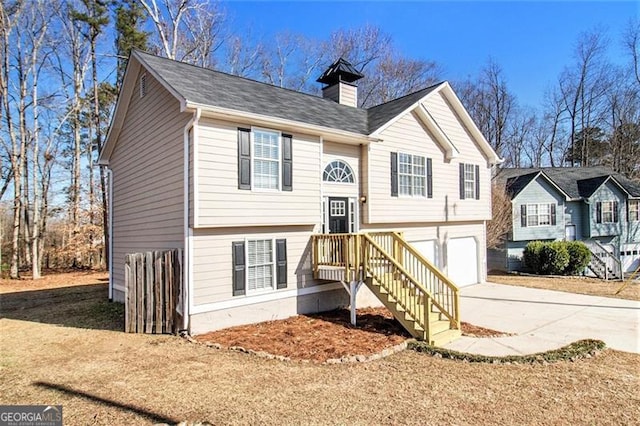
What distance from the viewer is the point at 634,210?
85.6 feet

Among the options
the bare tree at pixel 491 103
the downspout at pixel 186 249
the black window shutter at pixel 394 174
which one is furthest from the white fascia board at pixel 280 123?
the bare tree at pixel 491 103

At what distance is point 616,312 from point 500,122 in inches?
965

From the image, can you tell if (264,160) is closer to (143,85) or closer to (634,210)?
(143,85)

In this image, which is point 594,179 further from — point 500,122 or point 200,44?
point 200,44

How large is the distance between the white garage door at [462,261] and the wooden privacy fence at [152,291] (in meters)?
9.88

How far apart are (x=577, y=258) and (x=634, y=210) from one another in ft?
38.5

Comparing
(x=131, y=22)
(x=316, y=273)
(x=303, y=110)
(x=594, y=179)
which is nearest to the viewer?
(x=316, y=273)

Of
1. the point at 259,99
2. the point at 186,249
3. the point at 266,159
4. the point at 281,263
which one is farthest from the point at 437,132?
the point at 186,249

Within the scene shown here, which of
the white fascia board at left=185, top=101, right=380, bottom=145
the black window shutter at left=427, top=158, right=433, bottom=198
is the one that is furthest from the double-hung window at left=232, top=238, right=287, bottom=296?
the black window shutter at left=427, top=158, right=433, bottom=198

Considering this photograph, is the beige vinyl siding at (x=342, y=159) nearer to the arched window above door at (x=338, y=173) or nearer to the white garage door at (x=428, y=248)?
the arched window above door at (x=338, y=173)

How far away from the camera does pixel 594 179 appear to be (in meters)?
24.9

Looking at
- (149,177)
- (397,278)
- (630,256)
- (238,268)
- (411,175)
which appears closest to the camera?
(397,278)

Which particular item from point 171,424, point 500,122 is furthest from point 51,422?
point 500,122

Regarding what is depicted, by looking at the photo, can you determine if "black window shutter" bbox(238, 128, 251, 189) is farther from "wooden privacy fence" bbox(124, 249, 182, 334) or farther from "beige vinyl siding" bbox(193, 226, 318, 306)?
"wooden privacy fence" bbox(124, 249, 182, 334)
